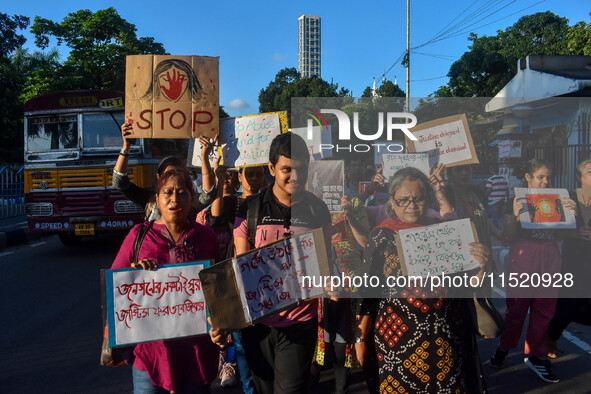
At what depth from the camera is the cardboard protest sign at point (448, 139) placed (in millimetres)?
2256

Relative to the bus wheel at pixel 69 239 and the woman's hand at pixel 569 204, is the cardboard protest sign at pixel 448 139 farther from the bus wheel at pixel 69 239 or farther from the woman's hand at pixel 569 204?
the bus wheel at pixel 69 239

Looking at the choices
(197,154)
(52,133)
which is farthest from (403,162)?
(52,133)

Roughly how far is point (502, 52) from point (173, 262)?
26.5m

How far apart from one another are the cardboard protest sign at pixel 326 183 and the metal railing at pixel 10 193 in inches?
507

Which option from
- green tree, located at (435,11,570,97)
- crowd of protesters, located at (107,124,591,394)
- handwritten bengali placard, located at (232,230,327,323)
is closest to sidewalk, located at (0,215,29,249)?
crowd of protesters, located at (107,124,591,394)

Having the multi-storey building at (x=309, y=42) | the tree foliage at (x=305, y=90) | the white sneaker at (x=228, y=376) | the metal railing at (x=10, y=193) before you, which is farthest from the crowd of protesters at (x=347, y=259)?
the multi-storey building at (x=309, y=42)

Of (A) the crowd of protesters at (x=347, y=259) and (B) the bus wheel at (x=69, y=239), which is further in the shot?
(B) the bus wheel at (x=69, y=239)

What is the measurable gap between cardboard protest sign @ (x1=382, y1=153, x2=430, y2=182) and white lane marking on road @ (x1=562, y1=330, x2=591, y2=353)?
126 inches

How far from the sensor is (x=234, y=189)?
4.06 m

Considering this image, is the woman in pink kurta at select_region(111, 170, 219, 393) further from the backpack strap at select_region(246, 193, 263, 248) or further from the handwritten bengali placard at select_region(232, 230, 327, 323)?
the handwritten bengali placard at select_region(232, 230, 327, 323)

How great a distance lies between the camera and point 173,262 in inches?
88.9

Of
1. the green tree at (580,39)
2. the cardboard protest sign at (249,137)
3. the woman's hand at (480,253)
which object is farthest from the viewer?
the green tree at (580,39)

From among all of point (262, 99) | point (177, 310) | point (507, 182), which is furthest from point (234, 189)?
point (262, 99)

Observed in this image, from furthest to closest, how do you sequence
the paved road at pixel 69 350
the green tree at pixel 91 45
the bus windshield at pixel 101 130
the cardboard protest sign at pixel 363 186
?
the green tree at pixel 91 45, the bus windshield at pixel 101 130, the paved road at pixel 69 350, the cardboard protest sign at pixel 363 186
